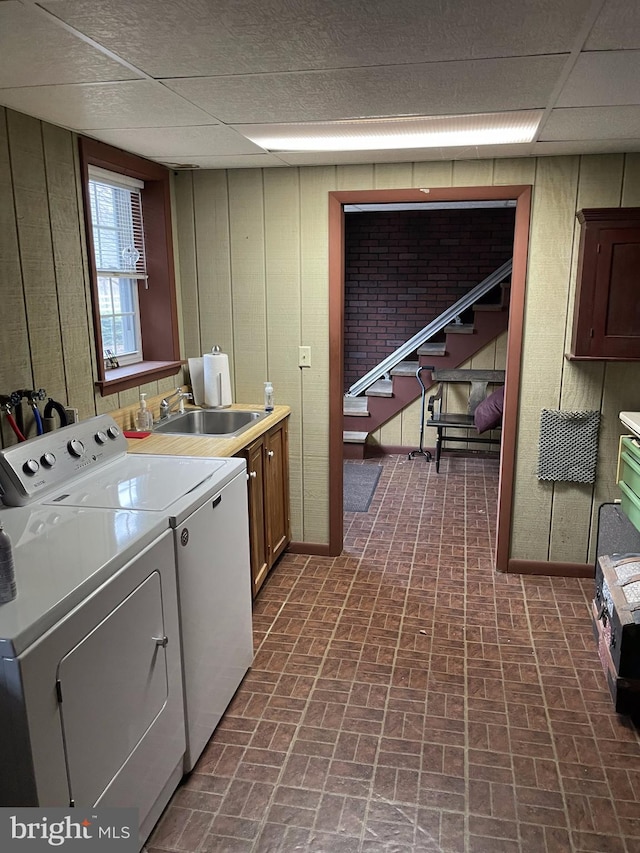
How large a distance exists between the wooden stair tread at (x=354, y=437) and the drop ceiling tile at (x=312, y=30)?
169 inches

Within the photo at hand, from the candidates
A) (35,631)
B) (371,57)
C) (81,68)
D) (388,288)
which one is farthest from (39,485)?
(388,288)

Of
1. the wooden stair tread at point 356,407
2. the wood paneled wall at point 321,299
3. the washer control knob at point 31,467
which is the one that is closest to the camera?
the washer control knob at point 31,467

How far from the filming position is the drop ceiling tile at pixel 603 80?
175cm

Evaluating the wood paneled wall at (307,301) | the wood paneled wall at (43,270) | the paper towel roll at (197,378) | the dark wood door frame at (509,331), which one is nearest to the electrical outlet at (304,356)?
the wood paneled wall at (307,301)

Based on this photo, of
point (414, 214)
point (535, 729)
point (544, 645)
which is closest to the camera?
point (535, 729)

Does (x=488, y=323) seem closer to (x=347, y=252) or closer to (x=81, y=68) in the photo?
(x=347, y=252)

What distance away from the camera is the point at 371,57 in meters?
1.77

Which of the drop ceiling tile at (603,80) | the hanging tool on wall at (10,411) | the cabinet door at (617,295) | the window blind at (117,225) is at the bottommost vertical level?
the hanging tool on wall at (10,411)

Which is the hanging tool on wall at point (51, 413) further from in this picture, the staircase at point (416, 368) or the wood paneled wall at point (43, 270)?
the staircase at point (416, 368)

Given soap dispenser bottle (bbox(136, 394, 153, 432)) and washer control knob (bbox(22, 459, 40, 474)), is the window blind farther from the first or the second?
washer control knob (bbox(22, 459, 40, 474))

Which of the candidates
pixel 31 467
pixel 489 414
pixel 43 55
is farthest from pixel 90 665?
pixel 489 414

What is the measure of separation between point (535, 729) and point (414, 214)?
5194mm

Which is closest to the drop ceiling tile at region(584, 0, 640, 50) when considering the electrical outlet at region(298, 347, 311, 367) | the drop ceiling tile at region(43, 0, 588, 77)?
the drop ceiling tile at region(43, 0, 588, 77)

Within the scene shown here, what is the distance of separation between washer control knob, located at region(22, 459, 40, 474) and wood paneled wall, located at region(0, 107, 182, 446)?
0.29 meters
